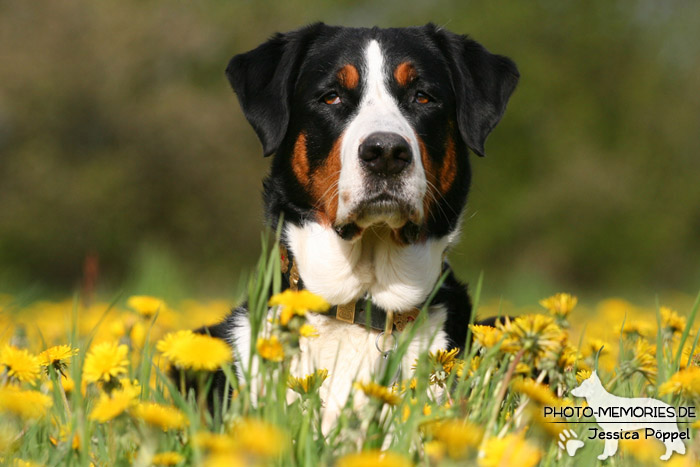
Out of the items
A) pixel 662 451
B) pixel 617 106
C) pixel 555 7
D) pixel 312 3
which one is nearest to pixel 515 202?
pixel 617 106

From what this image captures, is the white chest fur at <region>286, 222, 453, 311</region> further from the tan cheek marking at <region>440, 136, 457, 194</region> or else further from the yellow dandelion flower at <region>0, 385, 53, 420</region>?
the yellow dandelion flower at <region>0, 385, 53, 420</region>

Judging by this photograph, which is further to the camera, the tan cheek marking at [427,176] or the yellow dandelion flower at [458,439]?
the tan cheek marking at [427,176]

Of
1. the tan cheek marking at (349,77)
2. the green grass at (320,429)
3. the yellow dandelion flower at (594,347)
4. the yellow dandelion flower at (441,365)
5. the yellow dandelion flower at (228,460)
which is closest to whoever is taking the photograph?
the yellow dandelion flower at (228,460)

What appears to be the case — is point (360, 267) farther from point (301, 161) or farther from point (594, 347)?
point (594, 347)

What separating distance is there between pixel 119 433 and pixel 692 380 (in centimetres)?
134

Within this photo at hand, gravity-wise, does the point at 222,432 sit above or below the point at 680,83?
below

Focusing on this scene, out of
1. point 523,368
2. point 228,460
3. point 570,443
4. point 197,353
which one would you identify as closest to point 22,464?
point 197,353

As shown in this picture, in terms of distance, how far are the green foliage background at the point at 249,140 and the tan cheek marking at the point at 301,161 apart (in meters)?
11.0

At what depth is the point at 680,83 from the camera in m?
24.0

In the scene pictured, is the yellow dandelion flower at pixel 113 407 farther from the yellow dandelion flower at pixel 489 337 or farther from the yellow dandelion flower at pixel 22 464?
the yellow dandelion flower at pixel 489 337

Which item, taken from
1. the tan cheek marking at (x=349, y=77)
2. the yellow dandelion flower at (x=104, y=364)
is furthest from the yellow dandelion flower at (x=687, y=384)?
the tan cheek marking at (x=349, y=77)

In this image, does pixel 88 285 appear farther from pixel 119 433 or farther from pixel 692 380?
pixel 692 380

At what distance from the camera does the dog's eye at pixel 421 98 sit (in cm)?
343

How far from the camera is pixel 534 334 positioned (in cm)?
181
